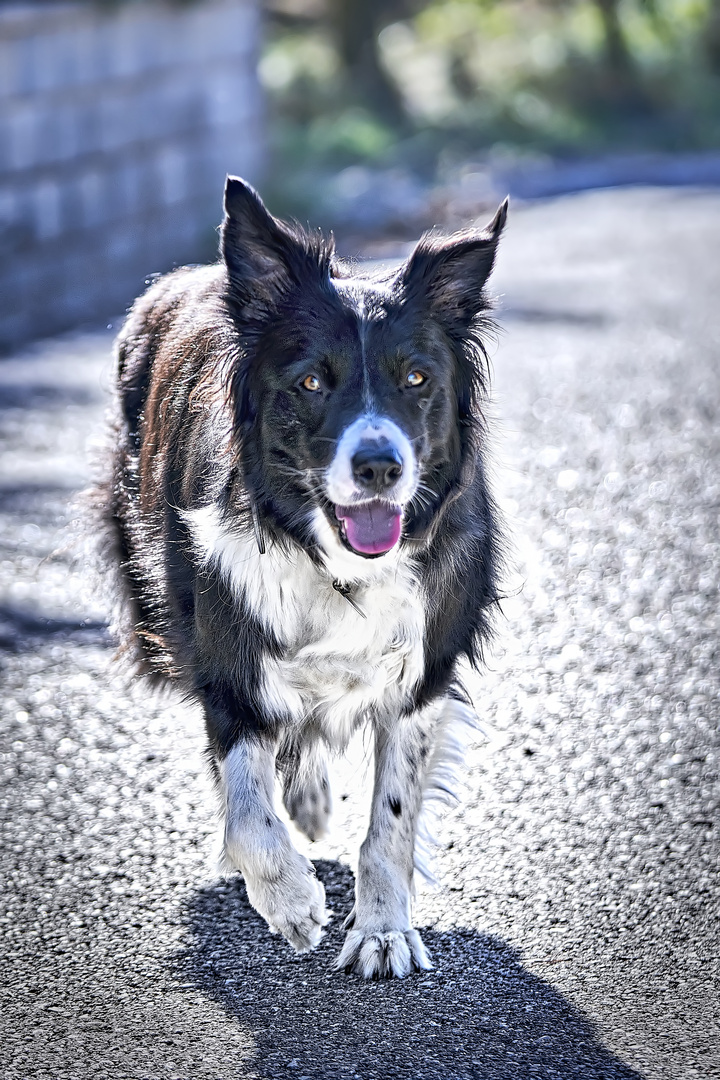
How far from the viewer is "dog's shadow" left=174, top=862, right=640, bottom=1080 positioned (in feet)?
10.9

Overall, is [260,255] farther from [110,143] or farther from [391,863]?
[110,143]

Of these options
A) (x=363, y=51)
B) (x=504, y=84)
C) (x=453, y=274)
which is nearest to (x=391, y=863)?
(x=453, y=274)

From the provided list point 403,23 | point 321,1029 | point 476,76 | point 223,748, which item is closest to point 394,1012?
point 321,1029

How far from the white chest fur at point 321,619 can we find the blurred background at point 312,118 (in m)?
8.30

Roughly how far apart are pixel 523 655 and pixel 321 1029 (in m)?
2.53

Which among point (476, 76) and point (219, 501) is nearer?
point (219, 501)

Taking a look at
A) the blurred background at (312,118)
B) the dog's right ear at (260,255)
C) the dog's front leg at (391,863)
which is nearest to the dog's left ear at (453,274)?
the dog's right ear at (260,255)

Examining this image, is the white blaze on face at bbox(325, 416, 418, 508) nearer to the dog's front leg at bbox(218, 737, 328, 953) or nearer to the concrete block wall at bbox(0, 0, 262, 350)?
the dog's front leg at bbox(218, 737, 328, 953)

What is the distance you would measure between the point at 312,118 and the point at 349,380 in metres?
22.4

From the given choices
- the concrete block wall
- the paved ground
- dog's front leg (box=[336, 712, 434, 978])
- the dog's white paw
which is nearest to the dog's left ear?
the paved ground

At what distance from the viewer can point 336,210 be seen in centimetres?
1719

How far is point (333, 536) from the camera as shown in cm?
387

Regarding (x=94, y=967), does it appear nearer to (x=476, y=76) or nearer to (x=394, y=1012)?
(x=394, y=1012)

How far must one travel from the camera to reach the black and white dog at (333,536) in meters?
3.78
